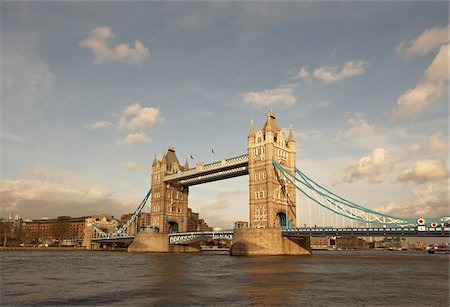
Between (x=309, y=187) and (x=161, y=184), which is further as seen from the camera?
(x=161, y=184)

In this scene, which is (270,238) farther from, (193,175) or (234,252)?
(193,175)

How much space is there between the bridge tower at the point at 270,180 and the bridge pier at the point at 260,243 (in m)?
6.09

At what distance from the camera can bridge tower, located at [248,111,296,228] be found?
272 ft

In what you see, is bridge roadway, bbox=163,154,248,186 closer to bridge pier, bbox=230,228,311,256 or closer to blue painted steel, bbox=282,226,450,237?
bridge pier, bbox=230,228,311,256

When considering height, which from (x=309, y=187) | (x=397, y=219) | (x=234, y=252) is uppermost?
(x=309, y=187)

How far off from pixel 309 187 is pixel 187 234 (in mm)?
33728

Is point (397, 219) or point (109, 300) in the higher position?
point (397, 219)

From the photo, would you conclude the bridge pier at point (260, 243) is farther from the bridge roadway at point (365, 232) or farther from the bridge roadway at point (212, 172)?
the bridge roadway at point (212, 172)

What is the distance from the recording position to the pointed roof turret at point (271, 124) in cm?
8647

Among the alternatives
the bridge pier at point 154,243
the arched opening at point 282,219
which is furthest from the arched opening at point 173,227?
the arched opening at point 282,219

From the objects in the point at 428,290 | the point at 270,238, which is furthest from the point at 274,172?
the point at 428,290

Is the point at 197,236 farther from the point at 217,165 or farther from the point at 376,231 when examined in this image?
the point at 376,231

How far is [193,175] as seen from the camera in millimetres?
106625

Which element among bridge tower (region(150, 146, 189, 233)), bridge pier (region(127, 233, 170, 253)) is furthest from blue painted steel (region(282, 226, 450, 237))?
bridge tower (region(150, 146, 189, 233))
